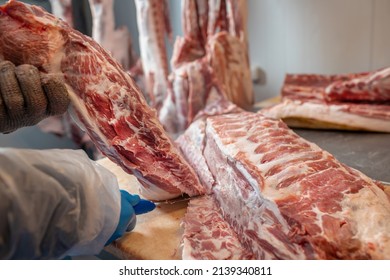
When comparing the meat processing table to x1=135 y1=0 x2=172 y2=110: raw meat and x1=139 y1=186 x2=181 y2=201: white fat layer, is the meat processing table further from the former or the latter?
x1=135 y1=0 x2=172 y2=110: raw meat


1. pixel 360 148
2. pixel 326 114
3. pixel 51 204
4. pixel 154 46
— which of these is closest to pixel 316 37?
pixel 326 114

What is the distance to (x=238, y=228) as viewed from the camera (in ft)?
4.24

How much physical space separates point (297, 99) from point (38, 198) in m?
2.14

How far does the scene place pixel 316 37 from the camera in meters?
3.53

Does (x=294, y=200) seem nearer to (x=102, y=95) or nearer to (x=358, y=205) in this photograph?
(x=358, y=205)

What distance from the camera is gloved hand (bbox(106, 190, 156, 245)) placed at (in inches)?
52.6

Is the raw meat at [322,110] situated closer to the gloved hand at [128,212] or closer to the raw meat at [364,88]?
the raw meat at [364,88]

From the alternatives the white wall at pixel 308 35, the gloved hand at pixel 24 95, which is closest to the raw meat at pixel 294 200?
the gloved hand at pixel 24 95

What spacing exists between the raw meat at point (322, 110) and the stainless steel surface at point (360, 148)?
54mm

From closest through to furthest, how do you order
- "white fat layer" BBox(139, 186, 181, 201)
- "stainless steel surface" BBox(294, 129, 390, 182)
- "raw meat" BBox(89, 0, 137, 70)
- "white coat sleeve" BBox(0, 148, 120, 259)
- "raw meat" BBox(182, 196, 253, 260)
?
1. "white coat sleeve" BBox(0, 148, 120, 259)
2. "raw meat" BBox(182, 196, 253, 260)
3. "white fat layer" BBox(139, 186, 181, 201)
4. "stainless steel surface" BBox(294, 129, 390, 182)
5. "raw meat" BBox(89, 0, 137, 70)

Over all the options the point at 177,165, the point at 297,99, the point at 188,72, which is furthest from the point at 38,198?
the point at 297,99

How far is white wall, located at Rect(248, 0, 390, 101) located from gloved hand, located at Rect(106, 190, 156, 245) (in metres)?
2.48

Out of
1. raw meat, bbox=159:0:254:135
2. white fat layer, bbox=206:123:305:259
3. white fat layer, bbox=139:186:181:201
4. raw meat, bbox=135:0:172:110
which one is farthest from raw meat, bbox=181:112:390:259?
raw meat, bbox=135:0:172:110
